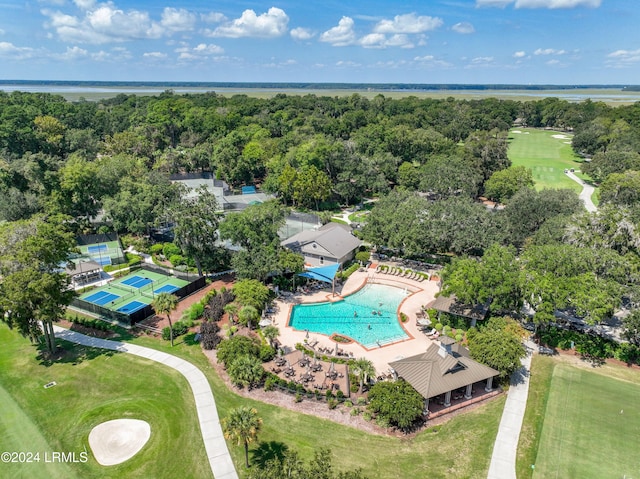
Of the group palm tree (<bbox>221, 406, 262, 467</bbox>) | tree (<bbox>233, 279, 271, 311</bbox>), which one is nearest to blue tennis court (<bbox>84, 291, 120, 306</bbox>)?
tree (<bbox>233, 279, 271, 311</bbox>)

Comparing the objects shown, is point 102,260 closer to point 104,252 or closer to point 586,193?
point 104,252

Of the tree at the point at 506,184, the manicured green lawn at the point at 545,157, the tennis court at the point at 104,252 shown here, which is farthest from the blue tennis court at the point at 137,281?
the manicured green lawn at the point at 545,157

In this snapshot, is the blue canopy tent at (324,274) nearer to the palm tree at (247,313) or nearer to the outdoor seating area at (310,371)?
the palm tree at (247,313)

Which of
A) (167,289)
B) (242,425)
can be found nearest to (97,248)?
(167,289)

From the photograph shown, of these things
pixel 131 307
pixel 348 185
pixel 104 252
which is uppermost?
pixel 348 185

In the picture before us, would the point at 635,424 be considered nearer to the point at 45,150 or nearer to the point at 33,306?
the point at 33,306

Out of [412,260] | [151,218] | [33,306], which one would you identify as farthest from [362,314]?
[151,218]
